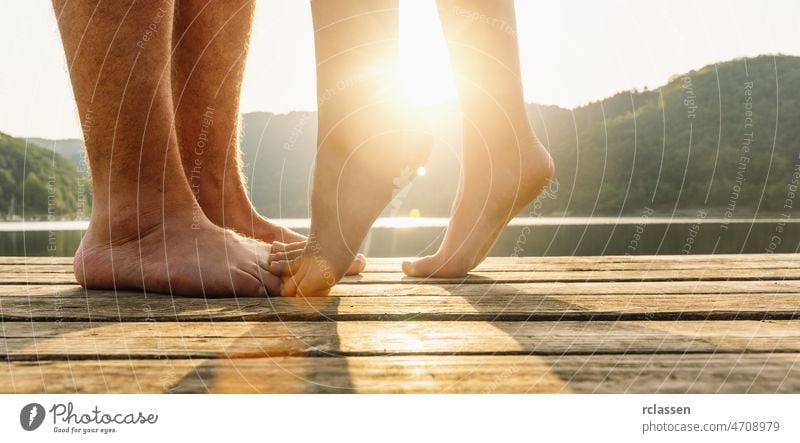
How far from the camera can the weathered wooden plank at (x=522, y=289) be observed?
3.94 feet

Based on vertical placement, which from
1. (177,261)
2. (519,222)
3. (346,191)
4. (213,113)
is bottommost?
(519,222)

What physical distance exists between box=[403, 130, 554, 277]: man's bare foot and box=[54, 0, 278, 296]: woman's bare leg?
1.38 feet

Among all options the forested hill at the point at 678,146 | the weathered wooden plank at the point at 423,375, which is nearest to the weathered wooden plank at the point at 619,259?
the weathered wooden plank at the point at 423,375

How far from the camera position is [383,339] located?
0.80 m

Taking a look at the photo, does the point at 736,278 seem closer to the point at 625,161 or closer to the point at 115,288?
the point at 115,288

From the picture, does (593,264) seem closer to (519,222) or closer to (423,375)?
(423,375)

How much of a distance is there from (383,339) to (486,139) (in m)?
0.78

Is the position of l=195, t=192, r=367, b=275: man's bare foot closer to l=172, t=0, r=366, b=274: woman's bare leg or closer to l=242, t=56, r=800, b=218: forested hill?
l=172, t=0, r=366, b=274: woman's bare leg

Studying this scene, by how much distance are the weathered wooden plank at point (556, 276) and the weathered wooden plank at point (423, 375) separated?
2.33 ft

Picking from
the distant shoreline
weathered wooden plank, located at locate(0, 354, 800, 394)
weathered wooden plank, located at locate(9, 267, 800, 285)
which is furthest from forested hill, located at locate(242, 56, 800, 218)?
weathered wooden plank, located at locate(0, 354, 800, 394)

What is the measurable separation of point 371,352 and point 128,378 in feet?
0.79

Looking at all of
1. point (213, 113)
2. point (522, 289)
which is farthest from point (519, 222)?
point (522, 289)

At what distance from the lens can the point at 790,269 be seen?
1.58 metres

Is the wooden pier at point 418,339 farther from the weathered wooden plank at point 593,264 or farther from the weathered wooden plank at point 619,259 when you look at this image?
the weathered wooden plank at point 619,259
